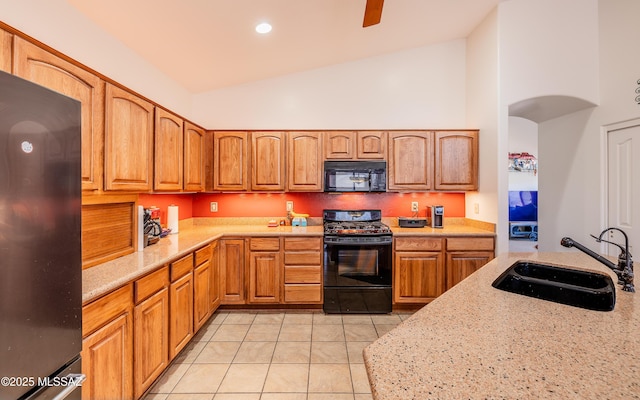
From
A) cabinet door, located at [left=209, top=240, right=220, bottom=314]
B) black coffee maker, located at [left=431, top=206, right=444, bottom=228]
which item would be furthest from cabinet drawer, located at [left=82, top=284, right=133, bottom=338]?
black coffee maker, located at [left=431, top=206, right=444, bottom=228]

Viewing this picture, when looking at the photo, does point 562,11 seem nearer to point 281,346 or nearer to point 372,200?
point 372,200

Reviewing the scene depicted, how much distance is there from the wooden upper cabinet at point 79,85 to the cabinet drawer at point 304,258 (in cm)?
189

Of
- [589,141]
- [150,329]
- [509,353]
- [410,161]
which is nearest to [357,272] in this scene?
[410,161]

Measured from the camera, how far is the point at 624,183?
107 inches

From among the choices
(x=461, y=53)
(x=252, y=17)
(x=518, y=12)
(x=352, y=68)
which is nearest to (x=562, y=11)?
(x=518, y=12)

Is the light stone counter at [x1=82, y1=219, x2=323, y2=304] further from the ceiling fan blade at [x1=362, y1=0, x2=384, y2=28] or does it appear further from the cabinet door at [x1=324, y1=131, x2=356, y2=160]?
the ceiling fan blade at [x1=362, y1=0, x2=384, y2=28]

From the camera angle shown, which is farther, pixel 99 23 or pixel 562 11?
pixel 562 11

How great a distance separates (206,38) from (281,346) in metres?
2.90

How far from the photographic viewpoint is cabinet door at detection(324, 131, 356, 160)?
11.1 ft

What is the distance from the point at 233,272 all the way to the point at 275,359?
113 cm

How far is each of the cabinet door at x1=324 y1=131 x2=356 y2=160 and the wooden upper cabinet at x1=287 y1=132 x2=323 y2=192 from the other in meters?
0.09

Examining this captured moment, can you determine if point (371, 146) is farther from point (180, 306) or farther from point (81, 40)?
point (81, 40)

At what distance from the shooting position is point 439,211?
352 centimetres

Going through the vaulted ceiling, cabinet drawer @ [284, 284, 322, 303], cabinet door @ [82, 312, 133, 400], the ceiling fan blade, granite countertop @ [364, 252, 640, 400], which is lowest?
cabinet drawer @ [284, 284, 322, 303]
